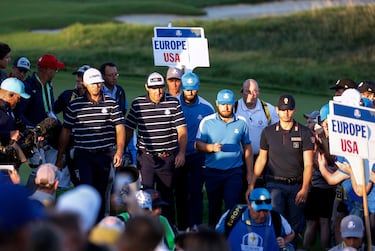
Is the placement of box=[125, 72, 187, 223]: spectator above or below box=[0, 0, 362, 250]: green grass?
below

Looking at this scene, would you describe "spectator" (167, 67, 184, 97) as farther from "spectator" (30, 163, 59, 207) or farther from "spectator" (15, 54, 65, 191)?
"spectator" (30, 163, 59, 207)

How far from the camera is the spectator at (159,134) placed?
12.0 m

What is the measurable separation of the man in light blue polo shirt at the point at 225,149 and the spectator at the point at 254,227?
5.89ft

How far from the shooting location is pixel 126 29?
2834 centimetres

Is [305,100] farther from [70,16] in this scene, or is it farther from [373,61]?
[70,16]

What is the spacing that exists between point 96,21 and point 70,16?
37.1 inches

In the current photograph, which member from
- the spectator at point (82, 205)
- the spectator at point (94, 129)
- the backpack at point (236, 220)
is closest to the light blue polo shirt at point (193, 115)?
the spectator at point (94, 129)

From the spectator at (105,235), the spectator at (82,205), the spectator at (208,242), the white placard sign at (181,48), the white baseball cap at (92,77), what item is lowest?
the spectator at (208,242)

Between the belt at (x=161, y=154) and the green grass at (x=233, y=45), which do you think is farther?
the green grass at (x=233, y=45)

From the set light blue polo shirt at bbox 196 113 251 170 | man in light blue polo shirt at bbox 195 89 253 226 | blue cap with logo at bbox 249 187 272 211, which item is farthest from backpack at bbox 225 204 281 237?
light blue polo shirt at bbox 196 113 251 170

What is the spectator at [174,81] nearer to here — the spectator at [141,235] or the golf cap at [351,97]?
the golf cap at [351,97]

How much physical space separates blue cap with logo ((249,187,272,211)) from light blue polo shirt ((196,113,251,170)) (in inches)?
77.8

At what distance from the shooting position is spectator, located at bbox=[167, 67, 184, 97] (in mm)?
12906

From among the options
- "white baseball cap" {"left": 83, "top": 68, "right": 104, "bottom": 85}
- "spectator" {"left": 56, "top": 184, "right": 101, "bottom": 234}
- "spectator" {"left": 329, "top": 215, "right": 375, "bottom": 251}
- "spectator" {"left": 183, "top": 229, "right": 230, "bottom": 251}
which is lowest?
"spectator" {"left": 329, "top": 215, "right": 375, "bottom": 251}
